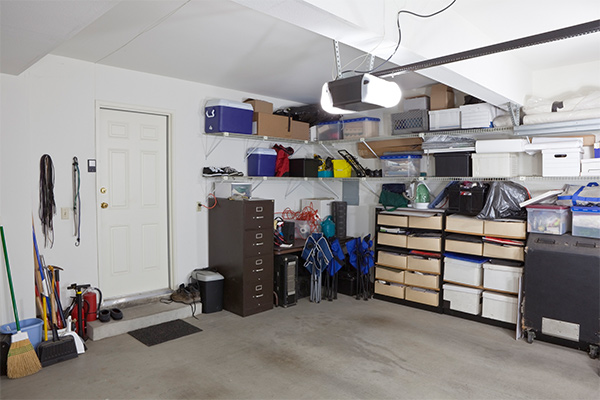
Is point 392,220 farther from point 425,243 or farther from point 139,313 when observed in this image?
point 139,313

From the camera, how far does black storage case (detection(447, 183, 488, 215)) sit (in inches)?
172

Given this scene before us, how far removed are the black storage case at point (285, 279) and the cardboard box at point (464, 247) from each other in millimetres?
1761

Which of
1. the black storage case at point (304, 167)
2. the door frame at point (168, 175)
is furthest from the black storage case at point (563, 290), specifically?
the door frame at point (168, 175)

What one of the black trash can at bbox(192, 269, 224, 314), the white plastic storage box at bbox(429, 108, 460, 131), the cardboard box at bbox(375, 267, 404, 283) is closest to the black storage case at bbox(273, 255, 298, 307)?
the black trash can at bbox(192, 269, 224, 314)

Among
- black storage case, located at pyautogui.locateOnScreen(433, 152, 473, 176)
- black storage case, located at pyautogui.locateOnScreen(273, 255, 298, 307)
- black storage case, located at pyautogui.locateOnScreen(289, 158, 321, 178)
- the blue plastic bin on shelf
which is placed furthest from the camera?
black storage case, located at pyautogui.locateOnScreen(289, 158, 321, 178)

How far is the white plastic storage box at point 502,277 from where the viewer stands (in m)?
4.12

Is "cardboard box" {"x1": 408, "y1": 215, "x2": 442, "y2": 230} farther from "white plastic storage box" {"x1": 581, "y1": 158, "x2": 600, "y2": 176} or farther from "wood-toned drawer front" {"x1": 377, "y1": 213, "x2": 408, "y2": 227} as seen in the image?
"white plastic storage box" {"x1": 581, "y1": 158, "x2": 600, "y2": 176}

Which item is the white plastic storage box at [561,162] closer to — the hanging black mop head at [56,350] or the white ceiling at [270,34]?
the white ceiling at [270,34]

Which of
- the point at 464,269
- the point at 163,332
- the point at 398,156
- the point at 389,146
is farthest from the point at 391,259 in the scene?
the point at 163,332

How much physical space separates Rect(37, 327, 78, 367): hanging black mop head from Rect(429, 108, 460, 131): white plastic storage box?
4.18 meters

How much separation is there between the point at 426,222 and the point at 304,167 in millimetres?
1802

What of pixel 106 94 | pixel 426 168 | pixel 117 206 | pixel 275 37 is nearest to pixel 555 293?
pixel 426 168

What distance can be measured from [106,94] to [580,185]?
4.83m

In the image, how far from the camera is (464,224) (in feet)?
14.7
